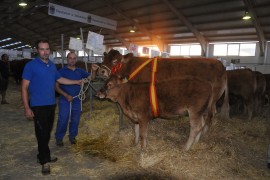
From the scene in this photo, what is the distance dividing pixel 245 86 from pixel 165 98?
4.99 meters

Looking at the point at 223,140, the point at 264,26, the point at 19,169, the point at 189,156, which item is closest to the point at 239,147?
the point at 223,140

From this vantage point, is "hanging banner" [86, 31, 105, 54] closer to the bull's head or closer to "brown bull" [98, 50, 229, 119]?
the bull's head

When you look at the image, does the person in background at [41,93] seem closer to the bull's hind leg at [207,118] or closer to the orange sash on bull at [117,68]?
the orange sash on bull at [117,68]

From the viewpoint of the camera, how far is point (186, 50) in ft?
80.9

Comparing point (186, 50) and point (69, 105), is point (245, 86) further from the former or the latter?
point (186, 50)

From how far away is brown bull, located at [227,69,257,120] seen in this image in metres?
8.24

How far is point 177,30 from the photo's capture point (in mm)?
21375

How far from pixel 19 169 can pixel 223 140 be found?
3.99m

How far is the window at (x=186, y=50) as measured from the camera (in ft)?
78.4

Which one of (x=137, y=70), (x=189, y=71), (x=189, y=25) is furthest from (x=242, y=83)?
(x=189, y=25)

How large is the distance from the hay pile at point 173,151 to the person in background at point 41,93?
84 centimetres

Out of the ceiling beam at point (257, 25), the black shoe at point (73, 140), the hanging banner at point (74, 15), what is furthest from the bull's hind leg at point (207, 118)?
the ceiling beam at point (257, 25)

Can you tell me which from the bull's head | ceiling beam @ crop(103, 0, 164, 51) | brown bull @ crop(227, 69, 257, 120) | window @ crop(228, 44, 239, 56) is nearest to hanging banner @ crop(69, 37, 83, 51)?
the bull's head

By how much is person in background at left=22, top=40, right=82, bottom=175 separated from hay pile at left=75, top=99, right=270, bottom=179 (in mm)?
838
